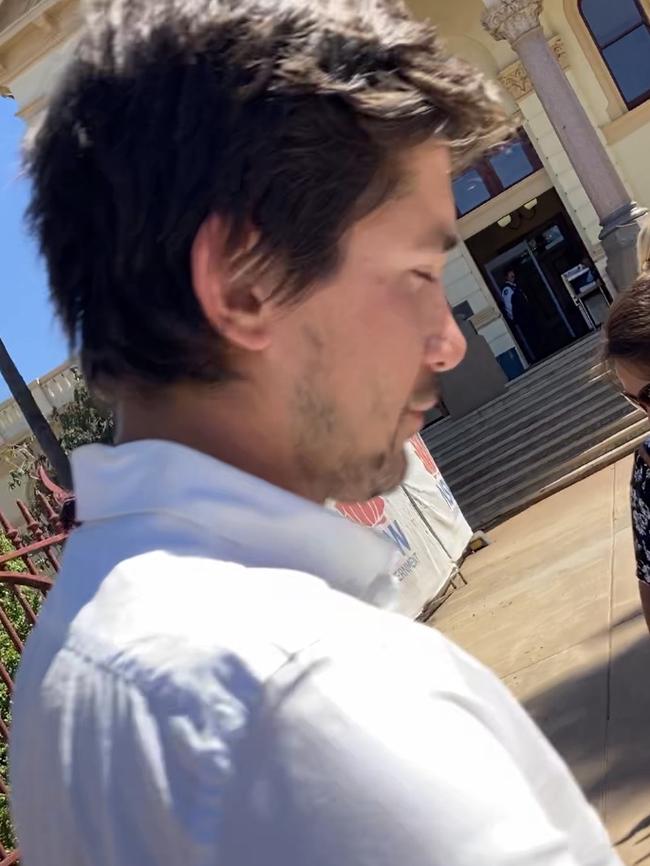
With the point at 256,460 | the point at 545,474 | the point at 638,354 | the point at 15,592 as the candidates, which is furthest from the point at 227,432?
the point at 545,474

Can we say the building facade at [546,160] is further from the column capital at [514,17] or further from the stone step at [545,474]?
Answer: the stone step at [545,474]

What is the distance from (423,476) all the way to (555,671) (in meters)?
4.23

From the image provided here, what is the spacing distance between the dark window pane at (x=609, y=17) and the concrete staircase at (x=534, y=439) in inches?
216

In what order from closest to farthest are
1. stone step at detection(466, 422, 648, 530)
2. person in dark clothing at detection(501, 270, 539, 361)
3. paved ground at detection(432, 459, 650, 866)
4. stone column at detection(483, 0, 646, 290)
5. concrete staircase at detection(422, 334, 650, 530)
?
paved ground at detection(432, 459, 650, 866) → stone step at detection(466, 422, 648, 530) → concrete staircase at detection(422, 334, 650, 530) → stone column at detection(483, 0, 646, 290) → person in dark clothing at detection(501, 270, 539, 361)

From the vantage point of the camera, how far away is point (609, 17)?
1950 cm

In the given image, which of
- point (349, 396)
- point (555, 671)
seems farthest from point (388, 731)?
point (555, 671)

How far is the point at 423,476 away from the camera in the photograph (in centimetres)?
1038

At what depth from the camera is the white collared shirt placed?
681mm

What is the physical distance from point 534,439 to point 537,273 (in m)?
7.78

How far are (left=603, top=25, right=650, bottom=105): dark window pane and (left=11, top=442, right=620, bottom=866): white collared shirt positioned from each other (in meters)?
20.4

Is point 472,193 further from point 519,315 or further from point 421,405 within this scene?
point 421,405

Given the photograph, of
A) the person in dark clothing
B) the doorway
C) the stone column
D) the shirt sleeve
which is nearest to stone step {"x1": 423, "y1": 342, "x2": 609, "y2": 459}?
the stone column

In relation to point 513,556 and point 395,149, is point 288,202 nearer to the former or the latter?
point 395,149

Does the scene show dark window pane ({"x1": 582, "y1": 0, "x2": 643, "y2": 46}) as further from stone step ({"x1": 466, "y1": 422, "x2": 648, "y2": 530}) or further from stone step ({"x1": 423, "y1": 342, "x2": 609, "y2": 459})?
stone step ({"x1": 466, "y1": 422, "x2": 648, "y2": 530})
